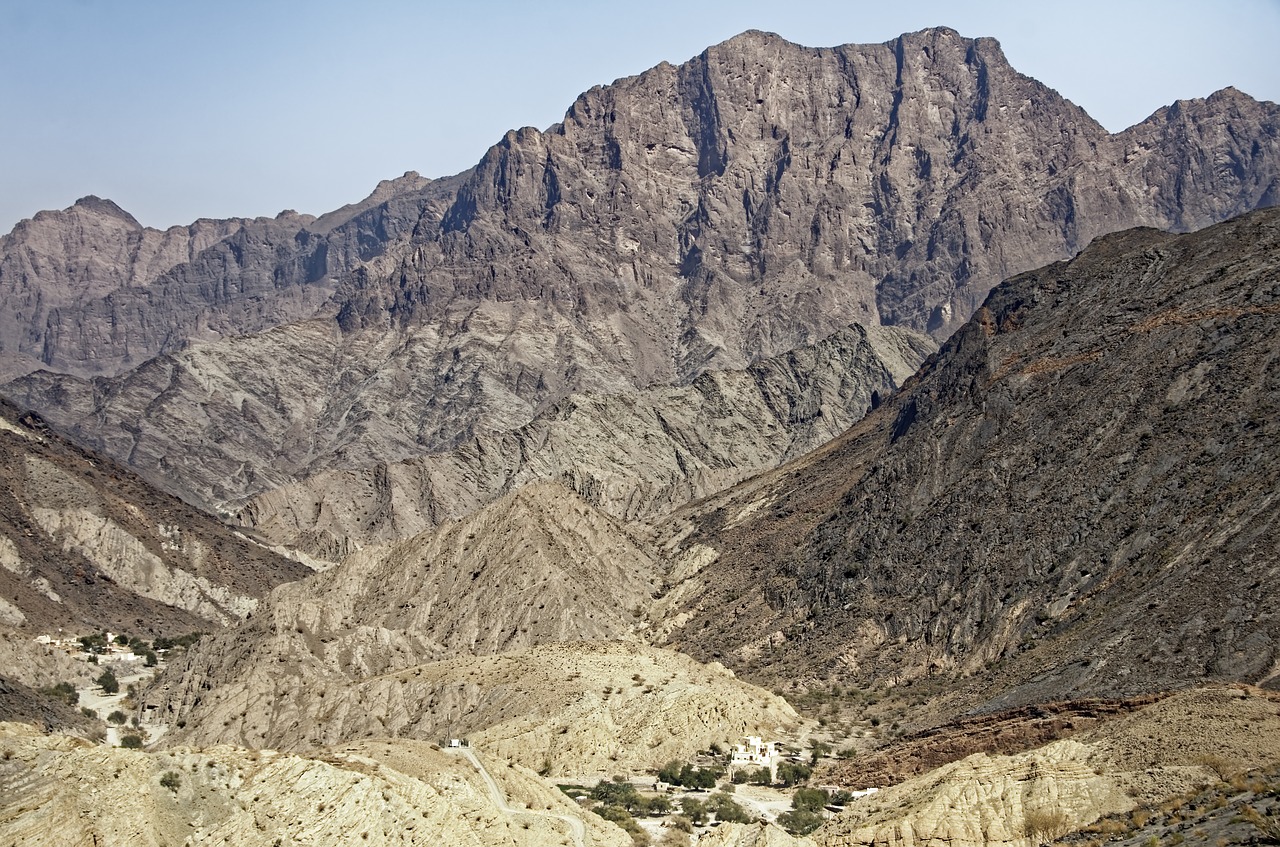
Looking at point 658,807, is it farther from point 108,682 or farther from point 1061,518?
point 108,682

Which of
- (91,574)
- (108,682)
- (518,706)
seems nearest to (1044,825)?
(518,706)

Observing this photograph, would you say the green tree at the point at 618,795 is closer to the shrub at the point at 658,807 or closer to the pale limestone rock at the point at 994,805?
the shrub at the point at 658,807

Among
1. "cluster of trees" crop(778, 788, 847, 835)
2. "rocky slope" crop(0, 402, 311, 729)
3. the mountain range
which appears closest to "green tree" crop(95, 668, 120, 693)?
the mountain range

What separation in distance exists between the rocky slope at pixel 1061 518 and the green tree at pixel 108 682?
152 ft

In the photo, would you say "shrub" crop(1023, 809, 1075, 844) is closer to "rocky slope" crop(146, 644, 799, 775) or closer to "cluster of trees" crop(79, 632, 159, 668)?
"rocky slope" crop(146, 644, 799, 775)

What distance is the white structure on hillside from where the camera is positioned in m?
95.3

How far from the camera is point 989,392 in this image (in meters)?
151

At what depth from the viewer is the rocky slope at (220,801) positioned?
179 feet

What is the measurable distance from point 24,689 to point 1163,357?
3495 inches

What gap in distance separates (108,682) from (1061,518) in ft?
255

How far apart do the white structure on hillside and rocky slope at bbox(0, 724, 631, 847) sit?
31351 millimetres

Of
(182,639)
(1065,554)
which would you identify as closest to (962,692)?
(1065,554)

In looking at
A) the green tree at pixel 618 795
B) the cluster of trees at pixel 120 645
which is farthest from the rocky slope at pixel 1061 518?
the cluster of trees at pixel 120 645

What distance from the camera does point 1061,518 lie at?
128 meters
